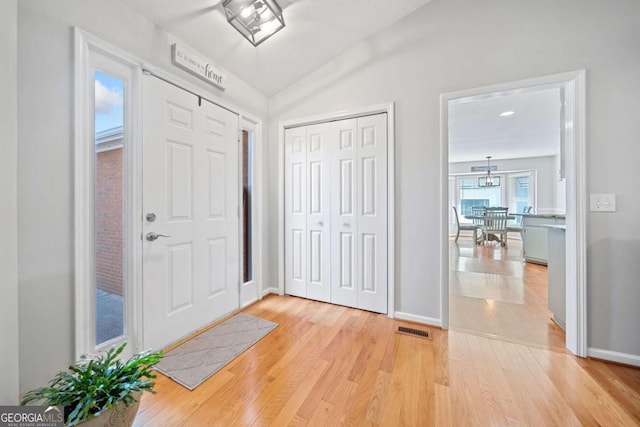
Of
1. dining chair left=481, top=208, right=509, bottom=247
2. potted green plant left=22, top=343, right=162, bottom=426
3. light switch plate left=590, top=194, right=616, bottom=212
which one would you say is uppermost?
light switch plate left=590, top=194, right=616, bottom=212

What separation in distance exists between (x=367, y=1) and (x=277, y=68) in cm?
103

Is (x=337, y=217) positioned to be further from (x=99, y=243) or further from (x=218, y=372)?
(x=99, y=243)

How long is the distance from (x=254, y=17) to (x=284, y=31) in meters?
0.38

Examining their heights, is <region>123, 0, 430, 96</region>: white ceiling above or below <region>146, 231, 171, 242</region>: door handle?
above

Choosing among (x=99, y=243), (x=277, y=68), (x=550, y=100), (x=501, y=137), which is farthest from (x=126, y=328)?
(x=501, y=137)

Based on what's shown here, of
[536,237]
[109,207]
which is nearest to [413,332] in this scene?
[109,207]

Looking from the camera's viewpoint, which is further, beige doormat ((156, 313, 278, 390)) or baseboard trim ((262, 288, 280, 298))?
baseboard trim ((262, 288, 280, 298))

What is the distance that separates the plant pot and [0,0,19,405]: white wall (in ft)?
1.40

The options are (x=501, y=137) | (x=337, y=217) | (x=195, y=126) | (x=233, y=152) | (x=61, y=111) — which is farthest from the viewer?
(x=501, y=137)

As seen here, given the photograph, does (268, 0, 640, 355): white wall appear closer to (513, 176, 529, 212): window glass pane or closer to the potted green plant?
the potted green plant

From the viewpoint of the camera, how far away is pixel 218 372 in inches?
64.0

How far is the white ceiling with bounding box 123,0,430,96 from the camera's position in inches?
A: 70.1

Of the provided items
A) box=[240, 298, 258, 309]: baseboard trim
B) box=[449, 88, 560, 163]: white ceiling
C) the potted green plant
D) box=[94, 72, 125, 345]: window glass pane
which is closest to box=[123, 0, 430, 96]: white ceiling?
box=[94, 72, 125, 345]: window glass pane

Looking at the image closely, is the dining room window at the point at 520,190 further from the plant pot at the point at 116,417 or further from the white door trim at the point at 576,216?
the plant pot at the point at 116,417
